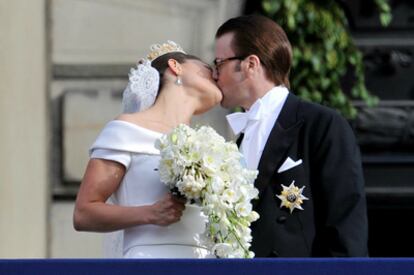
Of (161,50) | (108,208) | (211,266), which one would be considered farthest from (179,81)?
(211,266)

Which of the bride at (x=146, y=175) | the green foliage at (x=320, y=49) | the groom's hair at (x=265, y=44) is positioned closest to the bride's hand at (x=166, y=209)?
the bride at (x=146, y=175)

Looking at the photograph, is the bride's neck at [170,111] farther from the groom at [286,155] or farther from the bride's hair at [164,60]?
the groom at [286,155]

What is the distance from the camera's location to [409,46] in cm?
809

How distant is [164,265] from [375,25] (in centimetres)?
468

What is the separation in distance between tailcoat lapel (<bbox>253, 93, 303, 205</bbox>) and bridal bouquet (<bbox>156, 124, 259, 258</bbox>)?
31cm

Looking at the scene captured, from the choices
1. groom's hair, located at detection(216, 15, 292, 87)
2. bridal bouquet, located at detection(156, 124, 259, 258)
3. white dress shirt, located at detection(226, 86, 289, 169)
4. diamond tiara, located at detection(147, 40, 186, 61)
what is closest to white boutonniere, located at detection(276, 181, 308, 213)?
white dress shirt, located at detection(226, 86, 289, 169)

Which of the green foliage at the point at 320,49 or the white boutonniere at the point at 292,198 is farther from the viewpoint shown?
the green foliage at the point at 320,49

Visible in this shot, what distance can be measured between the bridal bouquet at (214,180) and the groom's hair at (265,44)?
1.59 ft

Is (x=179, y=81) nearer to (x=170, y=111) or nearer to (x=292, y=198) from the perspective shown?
(x=170, y=111)

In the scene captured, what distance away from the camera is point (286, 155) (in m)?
4.64

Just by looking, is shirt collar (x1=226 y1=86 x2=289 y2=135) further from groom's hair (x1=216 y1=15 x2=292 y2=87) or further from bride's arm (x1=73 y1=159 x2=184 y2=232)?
bride's arm (x1=73 y1=159 x2=184 y2=232)

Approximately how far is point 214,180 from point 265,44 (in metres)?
0.65

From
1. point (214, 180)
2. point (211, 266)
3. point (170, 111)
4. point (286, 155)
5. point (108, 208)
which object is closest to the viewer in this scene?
point (211, 266)

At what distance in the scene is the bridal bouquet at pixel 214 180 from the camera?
425 centimetres
